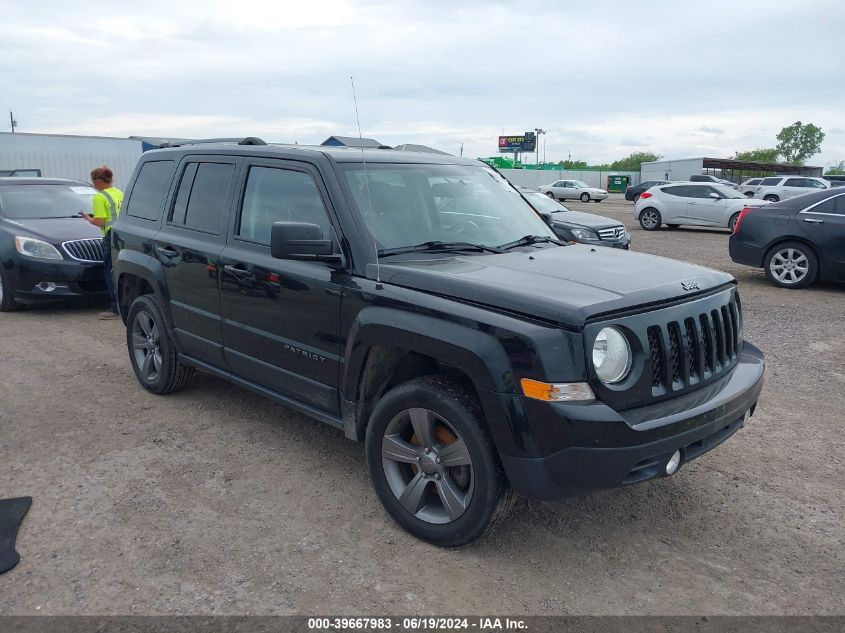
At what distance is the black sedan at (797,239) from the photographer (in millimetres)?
9969

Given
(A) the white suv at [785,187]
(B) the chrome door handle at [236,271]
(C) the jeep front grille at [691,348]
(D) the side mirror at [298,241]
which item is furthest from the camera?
(A) the white suv at [785,187]

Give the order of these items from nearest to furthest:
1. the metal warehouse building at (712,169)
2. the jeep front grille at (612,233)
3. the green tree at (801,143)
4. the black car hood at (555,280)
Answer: the black car hood at (555,280), the jeep front grille at (612,233), the metal warehouse building at (712,169), the green tree at (801,143)

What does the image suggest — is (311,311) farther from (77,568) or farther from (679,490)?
(679,490)

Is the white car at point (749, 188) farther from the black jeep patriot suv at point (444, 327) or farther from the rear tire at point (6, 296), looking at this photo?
the black jeep patriot suv at point (444, 327)

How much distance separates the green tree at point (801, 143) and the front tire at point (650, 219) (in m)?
101

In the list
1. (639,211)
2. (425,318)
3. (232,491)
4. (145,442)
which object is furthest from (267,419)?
(639,211)

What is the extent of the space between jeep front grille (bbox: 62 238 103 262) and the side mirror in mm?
6089

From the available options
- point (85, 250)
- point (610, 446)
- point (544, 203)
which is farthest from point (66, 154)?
point (610, 446)

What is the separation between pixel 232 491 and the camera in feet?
13.1

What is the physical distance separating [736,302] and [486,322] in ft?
5.29

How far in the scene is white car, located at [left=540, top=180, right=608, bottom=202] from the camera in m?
46.1

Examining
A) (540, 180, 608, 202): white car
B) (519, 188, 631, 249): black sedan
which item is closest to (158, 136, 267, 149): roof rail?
(519, 188, 631, 249): black sedan

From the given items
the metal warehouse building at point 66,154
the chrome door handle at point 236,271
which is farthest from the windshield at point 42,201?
the metal warehouse building at point 66,154

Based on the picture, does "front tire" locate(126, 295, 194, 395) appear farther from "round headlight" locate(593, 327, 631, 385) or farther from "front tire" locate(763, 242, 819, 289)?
"front tire" locate(763, 242, 819, 289)
